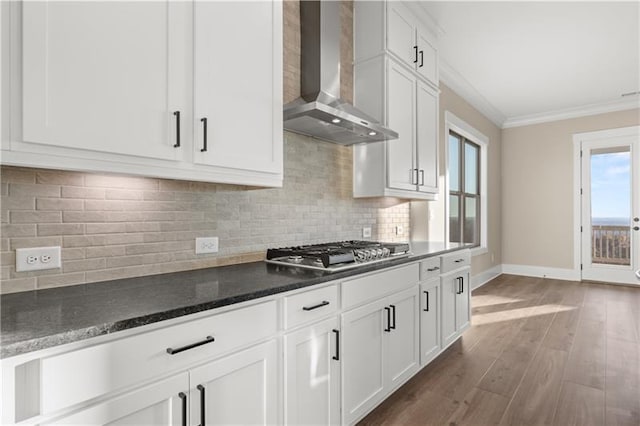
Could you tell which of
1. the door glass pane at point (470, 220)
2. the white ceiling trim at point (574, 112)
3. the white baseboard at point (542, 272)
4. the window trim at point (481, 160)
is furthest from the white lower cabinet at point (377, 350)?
the white ceiling trim at point (574, 112)

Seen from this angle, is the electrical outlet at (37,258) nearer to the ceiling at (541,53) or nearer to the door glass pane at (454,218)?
the ceiling at (541,53)

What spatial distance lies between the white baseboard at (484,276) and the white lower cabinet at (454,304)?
90.4 inches

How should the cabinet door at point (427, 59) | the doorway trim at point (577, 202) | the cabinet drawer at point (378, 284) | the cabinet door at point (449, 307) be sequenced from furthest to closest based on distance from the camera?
the doorway trim at point (577, 202) < the cabinet door at point (427, 59) < the cabinet door at point (449, 307) < the cabinet drawer at point (378, 284)

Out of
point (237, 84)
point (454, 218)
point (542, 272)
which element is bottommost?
point (542, 272)

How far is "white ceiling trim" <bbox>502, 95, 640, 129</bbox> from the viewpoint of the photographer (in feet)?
18.4

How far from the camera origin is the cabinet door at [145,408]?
94 cm

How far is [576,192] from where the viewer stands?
6059mm

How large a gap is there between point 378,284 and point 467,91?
405 cm

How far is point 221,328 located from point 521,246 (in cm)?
677

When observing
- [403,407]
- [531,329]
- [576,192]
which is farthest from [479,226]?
[403,407]

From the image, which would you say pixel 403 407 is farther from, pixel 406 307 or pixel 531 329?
pixel 531 329

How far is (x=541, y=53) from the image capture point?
3984mm

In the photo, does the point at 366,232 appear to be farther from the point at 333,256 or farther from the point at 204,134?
the point at 204,134

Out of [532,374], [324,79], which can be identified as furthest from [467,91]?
[532,374]
